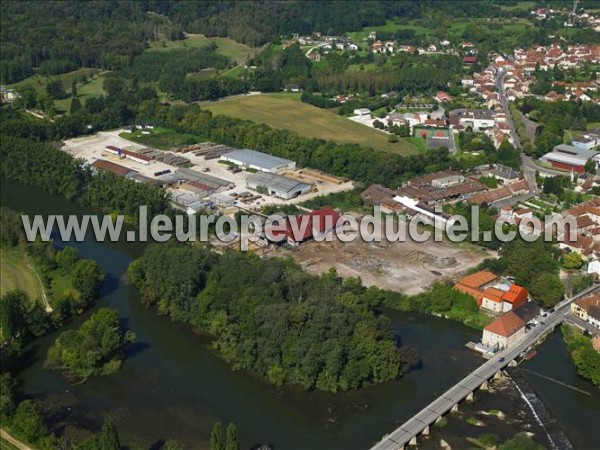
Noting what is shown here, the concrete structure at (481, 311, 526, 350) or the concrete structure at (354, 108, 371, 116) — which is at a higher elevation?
the concrete structure at (481, 311, 526, 350)

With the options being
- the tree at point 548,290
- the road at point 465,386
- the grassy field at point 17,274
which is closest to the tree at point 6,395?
the grassy field at point 17,274

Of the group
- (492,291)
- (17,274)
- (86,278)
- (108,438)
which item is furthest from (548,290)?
(17,274)

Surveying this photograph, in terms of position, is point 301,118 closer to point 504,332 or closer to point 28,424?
point 504,332

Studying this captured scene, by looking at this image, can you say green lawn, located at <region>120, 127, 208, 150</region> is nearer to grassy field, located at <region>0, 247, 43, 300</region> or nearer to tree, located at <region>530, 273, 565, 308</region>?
grassy field, located at <region>0, 247, 43, 300</region>

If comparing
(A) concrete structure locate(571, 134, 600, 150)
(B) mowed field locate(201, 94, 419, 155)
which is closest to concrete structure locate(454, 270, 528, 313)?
(B) mowed field locate(201, 94, 419, 155)

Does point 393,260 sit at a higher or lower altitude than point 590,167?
lower
